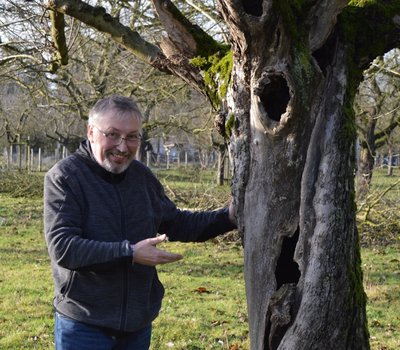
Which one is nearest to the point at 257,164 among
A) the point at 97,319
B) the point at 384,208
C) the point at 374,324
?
the point at 97,319

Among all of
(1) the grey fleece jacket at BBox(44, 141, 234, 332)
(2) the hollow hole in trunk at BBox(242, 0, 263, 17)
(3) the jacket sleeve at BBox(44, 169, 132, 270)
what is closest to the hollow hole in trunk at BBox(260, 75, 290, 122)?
(2) the hollow hole in trunk at BBox(242, 0, 263, 17)

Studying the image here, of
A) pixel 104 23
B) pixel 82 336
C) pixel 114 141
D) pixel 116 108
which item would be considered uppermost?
pixel 104 23

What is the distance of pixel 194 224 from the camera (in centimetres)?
319

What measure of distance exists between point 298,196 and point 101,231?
102cm

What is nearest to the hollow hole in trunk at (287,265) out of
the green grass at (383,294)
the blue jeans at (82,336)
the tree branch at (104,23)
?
the blue jeans at (82,336)

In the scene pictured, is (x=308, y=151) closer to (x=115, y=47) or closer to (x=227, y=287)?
(x=227, y=287)

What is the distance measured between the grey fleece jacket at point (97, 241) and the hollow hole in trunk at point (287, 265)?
2.22ft

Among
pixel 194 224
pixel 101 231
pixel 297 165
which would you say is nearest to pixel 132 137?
pixel 101 231

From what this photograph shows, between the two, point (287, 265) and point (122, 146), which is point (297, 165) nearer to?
point (287, 265)

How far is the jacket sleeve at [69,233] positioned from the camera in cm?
243

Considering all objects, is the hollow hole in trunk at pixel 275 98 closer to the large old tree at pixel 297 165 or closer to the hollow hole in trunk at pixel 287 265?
the large old tree at pixel 297 165

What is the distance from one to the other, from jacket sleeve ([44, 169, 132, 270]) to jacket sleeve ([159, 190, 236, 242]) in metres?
0.68

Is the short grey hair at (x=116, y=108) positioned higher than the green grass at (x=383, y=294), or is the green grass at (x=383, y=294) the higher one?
the short grey hair at (x=116, y=108)

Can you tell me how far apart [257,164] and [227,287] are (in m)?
5.01
